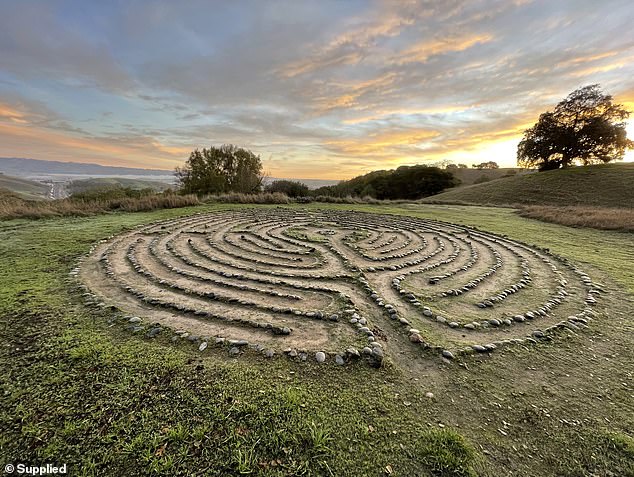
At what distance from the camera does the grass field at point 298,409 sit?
2273mm

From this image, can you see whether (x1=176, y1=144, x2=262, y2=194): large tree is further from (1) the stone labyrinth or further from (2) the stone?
(2) the stone

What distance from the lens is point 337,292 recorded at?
5594 mm

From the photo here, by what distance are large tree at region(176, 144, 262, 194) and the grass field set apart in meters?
31.5

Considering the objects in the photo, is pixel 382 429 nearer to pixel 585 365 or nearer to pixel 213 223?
pixel 585 365

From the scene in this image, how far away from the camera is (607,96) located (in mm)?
35844

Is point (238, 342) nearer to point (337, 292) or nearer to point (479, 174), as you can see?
point (337, 292)

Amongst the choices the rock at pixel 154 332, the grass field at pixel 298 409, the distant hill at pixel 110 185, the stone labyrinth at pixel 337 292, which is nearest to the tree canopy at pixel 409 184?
the distant hill at pixel 110 185

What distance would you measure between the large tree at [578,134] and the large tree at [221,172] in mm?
39798

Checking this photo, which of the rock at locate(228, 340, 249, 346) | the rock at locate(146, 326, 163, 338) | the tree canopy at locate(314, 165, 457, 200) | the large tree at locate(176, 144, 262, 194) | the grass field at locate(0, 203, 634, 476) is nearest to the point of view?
the grass field at locate(0, 203, 634, 476)

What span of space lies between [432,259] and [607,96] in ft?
158

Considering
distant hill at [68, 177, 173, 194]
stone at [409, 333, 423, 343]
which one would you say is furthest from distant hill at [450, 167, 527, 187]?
stone at [409, 333, 423, 343]

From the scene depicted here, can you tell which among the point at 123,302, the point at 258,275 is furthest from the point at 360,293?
the point at 123,302

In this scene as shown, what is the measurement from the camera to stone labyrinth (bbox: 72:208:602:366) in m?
4.08

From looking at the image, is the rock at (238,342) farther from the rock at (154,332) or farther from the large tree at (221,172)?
the large tree at (221,172)
